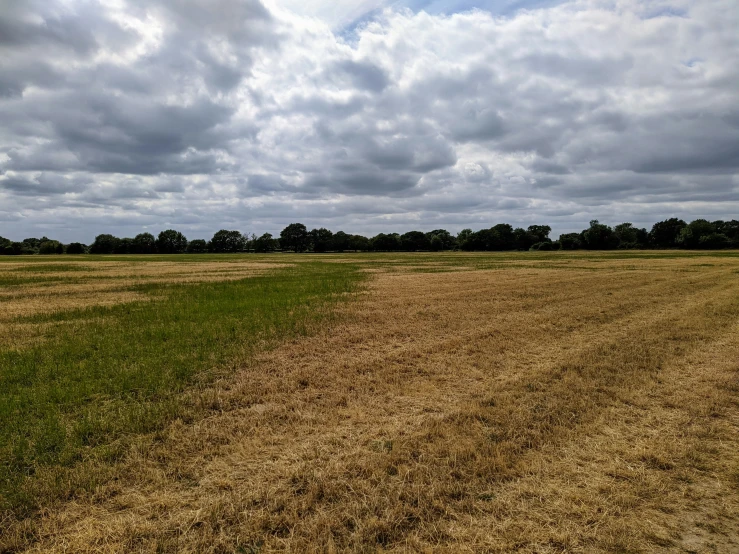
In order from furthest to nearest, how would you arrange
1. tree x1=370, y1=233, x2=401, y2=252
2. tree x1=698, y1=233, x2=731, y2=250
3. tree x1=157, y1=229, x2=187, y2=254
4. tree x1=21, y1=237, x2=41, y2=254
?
tree x1=370, y1=233, x2=401, y2=252 < tree x1=157, y1=229, x2=187, y2=254 < tree x1=21, y1=237, x2=41, y2=254 < tree x1=698, y1=233, x2=731, y2=250

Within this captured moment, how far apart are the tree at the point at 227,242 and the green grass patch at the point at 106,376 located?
529ft

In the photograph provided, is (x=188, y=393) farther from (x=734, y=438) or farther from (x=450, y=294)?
(x=450, y=294)

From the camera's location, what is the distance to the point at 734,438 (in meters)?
5.53

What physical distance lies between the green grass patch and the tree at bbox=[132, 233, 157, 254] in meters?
156

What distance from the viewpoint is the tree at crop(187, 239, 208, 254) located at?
163 m

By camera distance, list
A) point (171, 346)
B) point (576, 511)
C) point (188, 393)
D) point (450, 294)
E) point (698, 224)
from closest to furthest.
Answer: point (576, 511)
point (188, 393)
point (171, 346)
point (450, 294)
point (698, 224)

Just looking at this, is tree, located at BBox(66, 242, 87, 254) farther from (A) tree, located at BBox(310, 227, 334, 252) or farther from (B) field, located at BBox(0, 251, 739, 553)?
(B) field, located at BBox(0, 251, 739, 553)

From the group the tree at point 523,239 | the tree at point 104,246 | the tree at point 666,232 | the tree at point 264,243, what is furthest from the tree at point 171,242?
the tree at point 666,232

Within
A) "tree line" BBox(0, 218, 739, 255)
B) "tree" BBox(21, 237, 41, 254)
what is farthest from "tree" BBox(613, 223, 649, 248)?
"tree" BBox(21, 237, 41, 254)

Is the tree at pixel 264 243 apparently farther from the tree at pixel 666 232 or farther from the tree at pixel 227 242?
the tree at pixel 666 232

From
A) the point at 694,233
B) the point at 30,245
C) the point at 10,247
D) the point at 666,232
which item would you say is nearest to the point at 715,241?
the point at 694,233

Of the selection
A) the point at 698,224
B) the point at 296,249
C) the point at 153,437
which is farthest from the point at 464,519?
the point at 296,249

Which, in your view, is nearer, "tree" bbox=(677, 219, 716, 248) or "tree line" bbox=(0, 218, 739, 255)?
"tree" bbox=(677, 219, 716, 248)

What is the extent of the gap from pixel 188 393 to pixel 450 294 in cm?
1570
